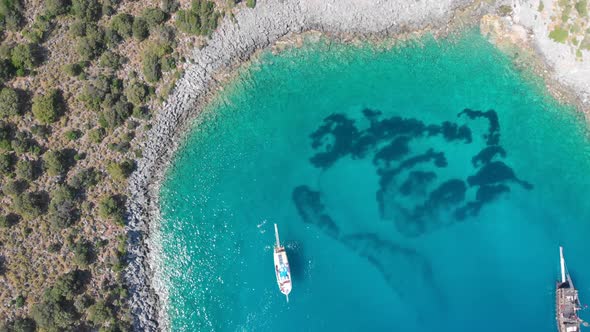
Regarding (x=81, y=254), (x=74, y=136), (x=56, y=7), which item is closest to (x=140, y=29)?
(x=56, y=7)

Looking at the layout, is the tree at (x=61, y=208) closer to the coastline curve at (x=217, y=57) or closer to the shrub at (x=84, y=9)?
the coastline curve at (x=217, y=57)

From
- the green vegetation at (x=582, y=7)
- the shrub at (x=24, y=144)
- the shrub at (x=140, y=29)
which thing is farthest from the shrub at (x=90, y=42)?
the green vegetation at (x=582, y=7)

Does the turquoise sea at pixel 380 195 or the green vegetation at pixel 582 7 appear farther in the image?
the turquoise sea at pixel 380 195

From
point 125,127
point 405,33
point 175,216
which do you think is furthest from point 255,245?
point 405,33

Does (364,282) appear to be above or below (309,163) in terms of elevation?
below

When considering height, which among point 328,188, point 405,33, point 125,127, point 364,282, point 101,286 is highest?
point 405,33

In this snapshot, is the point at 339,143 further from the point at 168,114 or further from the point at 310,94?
the point at 168,114

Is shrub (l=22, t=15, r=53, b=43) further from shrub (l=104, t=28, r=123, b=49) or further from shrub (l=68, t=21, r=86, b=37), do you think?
shrub (l=104, t=28, r=123, b=49)
